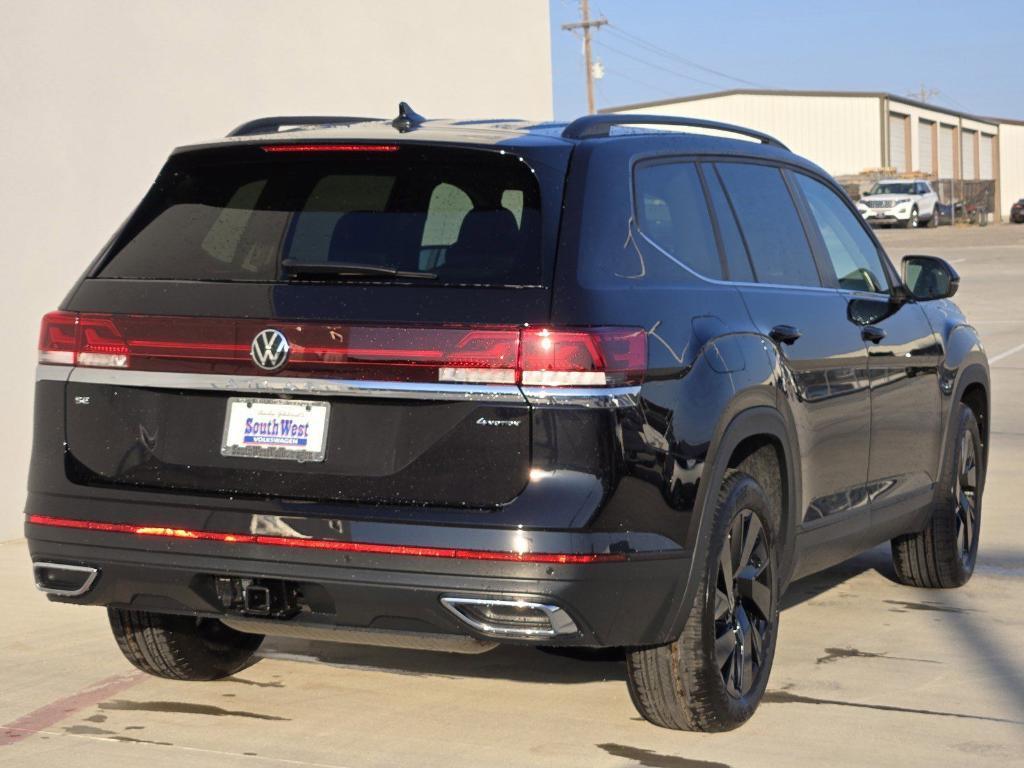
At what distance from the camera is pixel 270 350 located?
4.42m

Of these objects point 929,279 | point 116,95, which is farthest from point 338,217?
point 116,95

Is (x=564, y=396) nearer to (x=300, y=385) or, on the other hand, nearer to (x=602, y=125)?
(x=300, y=385)

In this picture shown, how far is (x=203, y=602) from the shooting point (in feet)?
15.1

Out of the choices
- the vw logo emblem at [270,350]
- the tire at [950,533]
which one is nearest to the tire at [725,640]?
the vw logo emblem at [270,350]

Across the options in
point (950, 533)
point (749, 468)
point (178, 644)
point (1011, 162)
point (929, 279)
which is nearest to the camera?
point (749, 468)

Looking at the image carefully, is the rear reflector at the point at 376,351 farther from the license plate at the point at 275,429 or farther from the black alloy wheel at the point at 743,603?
the black alloy wheel at the point at 743,603

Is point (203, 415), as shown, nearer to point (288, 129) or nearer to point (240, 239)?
point (240, 239)

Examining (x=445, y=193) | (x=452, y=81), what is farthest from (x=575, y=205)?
(x=452, y=81)

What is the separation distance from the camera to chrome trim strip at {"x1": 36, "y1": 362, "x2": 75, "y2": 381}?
15.5 feet

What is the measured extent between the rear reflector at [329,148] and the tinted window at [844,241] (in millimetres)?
2018

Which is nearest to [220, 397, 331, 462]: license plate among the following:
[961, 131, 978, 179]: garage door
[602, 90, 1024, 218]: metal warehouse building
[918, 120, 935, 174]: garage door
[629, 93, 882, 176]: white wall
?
[602, 90, 1024, 218]: metal warehouse building

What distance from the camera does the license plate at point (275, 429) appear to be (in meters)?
4.38

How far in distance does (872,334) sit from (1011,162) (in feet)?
330

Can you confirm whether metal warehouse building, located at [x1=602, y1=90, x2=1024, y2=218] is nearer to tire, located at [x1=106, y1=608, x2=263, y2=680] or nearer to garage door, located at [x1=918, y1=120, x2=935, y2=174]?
garage door, located at [x1=918, y1=120, x2=935, y2=174]
